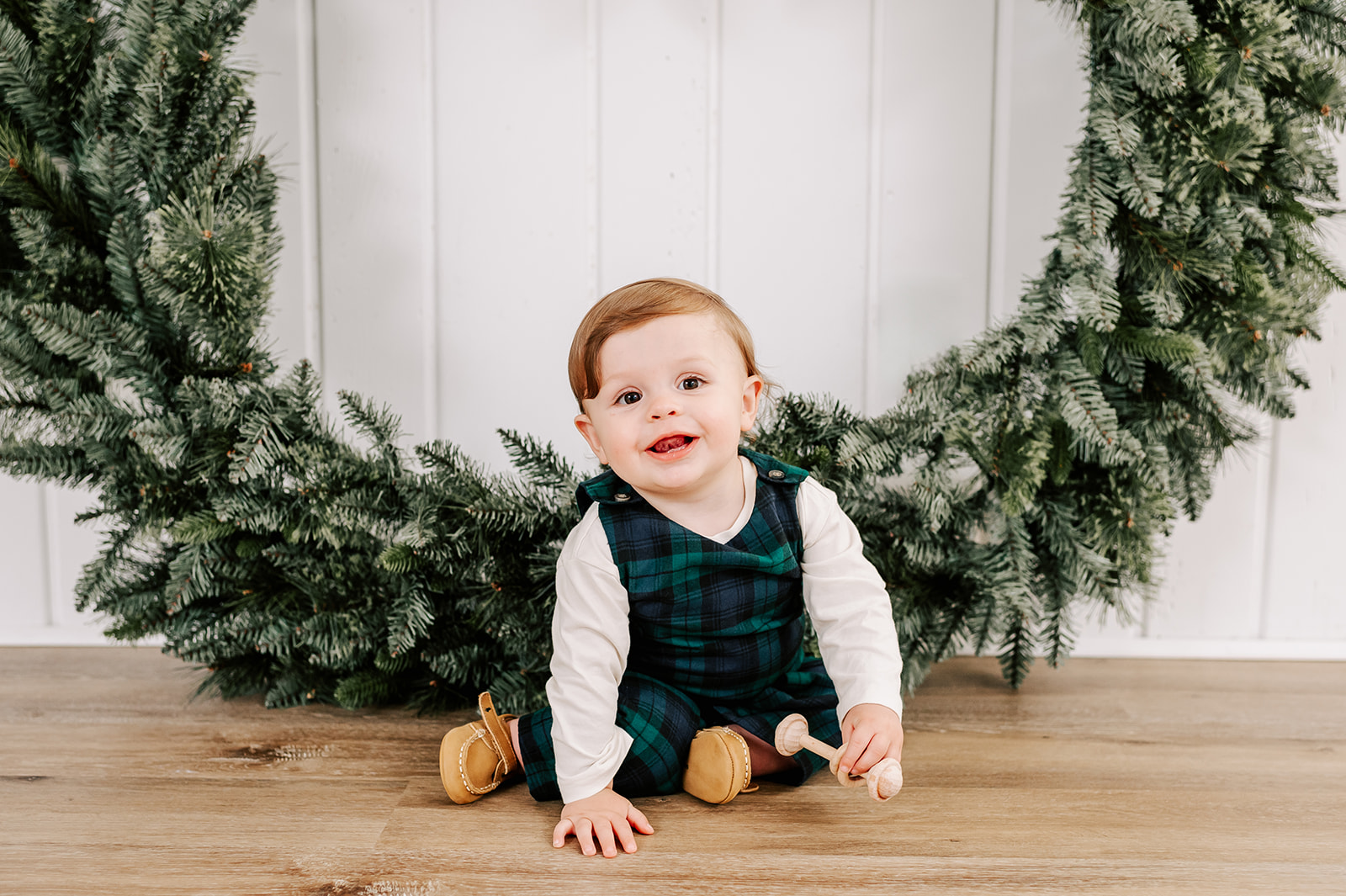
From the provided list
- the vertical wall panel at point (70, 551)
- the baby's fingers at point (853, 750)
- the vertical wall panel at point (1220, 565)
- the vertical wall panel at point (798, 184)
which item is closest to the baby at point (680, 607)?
the baby's fingers at point (853, 750)

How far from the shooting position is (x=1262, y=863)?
2.66 ft

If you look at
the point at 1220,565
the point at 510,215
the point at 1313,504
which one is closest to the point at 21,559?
the point at 510,215

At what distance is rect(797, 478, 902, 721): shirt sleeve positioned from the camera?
919 mm

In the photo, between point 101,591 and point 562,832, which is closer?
point 562,832

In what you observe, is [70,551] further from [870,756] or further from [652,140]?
[870,756]

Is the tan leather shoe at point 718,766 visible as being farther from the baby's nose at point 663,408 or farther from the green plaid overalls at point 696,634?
the baby's nose at point 663,408

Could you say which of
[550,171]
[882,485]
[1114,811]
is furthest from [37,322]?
[1114,811]

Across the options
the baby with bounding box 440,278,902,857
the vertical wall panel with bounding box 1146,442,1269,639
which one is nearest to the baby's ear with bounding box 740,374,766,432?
the baby with bounding box 440,278,902,857

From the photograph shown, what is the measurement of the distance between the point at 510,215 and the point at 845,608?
0.82 m

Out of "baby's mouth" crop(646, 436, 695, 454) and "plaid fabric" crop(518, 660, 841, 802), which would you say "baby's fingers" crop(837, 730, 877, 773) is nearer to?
"plaid fabric" crop(518, 660, 841, 802)

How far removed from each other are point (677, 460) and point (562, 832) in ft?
1.25

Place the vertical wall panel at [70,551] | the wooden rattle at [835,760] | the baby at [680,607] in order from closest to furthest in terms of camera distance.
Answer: the wooden rattle at [835,760]
the baby at [680,607]
the vertical wall panel at [70,551]

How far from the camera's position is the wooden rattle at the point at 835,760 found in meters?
0.78

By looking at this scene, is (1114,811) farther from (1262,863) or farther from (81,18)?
(81,18)
